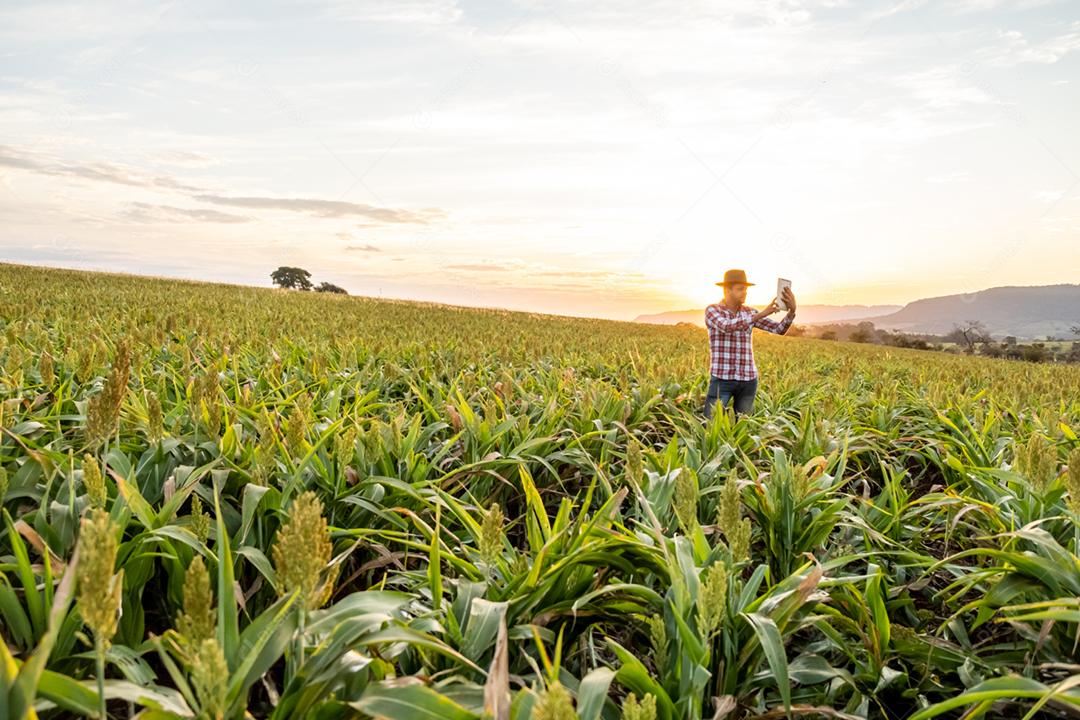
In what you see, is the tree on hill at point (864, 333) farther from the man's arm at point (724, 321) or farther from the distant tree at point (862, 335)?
the man's arm at point (724, 321)

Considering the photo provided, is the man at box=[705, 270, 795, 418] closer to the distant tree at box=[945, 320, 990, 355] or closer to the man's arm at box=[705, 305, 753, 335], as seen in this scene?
the man's arm at box=[705, 305, 753, 335]

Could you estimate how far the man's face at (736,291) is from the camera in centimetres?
705

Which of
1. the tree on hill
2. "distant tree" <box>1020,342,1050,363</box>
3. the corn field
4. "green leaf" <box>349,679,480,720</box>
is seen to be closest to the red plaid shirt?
the corn field

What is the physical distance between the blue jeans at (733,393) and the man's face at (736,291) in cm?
91

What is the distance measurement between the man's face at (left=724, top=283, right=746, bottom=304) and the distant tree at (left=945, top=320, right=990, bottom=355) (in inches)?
2632

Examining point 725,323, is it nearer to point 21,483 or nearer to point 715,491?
point 715,491

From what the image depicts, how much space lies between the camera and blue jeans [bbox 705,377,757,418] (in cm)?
705

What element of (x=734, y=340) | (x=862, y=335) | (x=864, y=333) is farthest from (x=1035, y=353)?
(x=734, y=340)

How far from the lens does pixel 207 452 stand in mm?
3123

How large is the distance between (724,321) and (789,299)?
0.69 m

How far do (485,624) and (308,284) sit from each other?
97524mm

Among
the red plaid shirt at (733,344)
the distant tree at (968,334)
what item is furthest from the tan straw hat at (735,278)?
the distant tree at (968,334)

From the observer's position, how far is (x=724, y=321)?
693cm

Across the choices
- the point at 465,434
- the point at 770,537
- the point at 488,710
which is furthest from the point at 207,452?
the point at 770,537
